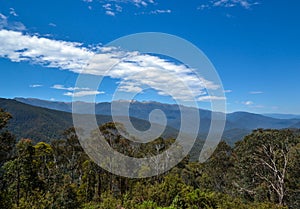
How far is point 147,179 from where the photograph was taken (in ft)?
86.9

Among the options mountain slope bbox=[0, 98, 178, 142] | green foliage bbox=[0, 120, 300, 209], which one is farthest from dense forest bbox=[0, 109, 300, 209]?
mountain slope bbox=[0, 98, 178, 142]

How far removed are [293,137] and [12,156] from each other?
2010 centimetres

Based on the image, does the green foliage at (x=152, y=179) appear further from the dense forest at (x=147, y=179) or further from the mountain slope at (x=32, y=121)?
the mountain slope at (x=32, y=121)

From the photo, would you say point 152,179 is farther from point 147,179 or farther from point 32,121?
point 32,121

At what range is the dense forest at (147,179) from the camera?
13.8 meters

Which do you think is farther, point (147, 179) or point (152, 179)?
point (152, 179)

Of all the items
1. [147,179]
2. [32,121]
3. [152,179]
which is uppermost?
[32,121]

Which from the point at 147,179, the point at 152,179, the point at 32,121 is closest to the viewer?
the point at 147,179

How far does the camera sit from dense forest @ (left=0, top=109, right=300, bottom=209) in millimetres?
13758

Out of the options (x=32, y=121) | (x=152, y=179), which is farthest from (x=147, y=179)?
(x=32, y=121)

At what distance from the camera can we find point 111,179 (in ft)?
83.7

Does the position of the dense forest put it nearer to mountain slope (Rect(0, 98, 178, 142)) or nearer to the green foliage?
the green foliage

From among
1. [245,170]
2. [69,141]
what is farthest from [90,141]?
[245,170]

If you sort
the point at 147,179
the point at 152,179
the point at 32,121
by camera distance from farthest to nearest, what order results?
the point at 32,121 < the point at 152,179 < the point at 147,179
